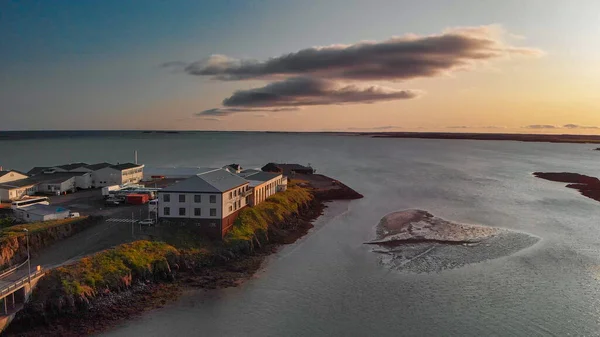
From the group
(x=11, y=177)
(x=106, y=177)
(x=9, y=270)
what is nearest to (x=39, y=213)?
(x=9, y=270)

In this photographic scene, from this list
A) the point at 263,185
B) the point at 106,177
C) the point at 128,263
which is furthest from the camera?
the point at 106,177

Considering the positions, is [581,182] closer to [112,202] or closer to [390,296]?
[390,296]

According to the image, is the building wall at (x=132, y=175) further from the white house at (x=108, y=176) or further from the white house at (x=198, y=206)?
the white house at (x=198, y=206)

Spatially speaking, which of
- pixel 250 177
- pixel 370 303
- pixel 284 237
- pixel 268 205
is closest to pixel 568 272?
pixel 370 303

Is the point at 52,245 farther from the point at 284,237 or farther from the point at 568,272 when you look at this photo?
the point at 568,272

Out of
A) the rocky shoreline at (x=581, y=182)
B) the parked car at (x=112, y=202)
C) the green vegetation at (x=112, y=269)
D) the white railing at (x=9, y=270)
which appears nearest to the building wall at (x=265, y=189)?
the parked car at (x=112, y=202)

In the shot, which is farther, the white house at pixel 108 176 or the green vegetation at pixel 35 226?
the white house at pixel 108 176
